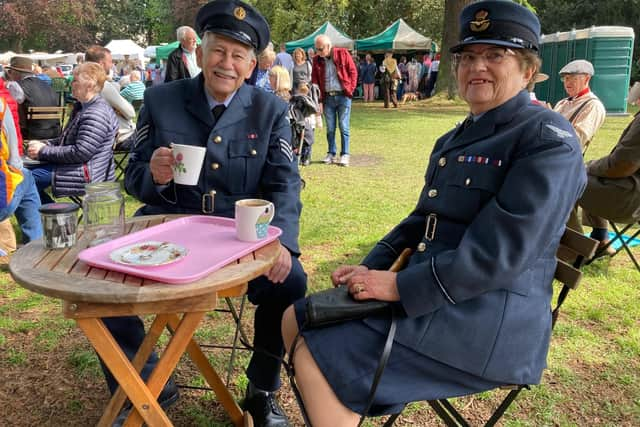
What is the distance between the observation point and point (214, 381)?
2.39 m

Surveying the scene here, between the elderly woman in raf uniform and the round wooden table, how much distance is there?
0.34 m

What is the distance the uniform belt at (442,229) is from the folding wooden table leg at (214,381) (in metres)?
1.10

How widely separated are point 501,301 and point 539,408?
4.21 ft

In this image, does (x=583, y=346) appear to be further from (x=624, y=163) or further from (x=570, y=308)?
(x=624, y=163)

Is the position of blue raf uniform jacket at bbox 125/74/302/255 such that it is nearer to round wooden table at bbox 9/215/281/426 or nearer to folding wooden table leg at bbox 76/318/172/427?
round wooden table at bbox 9/215/281/426

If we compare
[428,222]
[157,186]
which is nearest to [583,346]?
[428,222]

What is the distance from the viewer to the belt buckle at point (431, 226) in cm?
197

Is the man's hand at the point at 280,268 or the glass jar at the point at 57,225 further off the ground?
the glass jar at the point at 57,225

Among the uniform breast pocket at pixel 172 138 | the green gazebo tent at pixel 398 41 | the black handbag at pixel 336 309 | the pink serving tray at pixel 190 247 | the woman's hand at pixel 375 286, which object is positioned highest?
the green gazebo tent at pixel 398 41

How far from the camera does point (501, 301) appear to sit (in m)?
1.73

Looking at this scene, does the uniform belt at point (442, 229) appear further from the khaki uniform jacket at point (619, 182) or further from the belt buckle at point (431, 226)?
the khaki uniform jacket at point (619, 182)

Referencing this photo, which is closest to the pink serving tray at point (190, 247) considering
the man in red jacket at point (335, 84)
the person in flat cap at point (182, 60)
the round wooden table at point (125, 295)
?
the round wooden table at point (125, 295)

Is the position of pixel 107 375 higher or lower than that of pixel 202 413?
higher

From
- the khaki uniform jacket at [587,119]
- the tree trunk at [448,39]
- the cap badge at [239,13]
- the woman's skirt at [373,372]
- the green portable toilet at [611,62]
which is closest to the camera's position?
the woman's skirt at [373,372]
